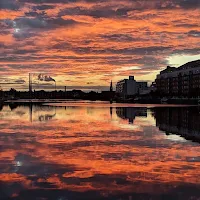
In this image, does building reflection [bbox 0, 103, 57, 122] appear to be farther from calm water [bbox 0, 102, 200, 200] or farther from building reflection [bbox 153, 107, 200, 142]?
calm water [bbox 0, 102, 200, 200]

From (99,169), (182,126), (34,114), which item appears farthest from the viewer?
(34,114)

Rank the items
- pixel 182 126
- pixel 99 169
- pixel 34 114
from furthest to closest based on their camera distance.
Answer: pixel 34 114, pixel 182 126, pixel 99 169

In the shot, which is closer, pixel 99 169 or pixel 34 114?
pixel 99 169

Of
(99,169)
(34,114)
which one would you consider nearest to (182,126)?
(99,169)

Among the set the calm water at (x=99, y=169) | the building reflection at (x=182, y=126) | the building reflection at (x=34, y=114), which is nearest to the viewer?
the calm water at (x=99, y=169)

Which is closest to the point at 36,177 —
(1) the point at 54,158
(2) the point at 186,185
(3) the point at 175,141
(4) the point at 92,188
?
(4) the point at 92,188

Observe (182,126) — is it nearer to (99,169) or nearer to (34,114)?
(99,169)

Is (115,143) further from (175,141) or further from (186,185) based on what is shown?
(186,185)

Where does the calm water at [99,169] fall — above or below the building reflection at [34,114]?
below

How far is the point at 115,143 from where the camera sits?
2520 centimetres

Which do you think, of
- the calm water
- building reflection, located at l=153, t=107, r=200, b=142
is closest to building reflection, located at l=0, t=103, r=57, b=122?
building reflection, located at l=153, t=107, r=200, b=142

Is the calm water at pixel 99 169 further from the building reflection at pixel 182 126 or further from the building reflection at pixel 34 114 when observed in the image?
the building reflection at pixel 34 114

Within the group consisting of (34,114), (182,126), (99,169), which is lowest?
(99,169)

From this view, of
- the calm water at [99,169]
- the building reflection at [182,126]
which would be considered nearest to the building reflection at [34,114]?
the building reflection at [182,126]
